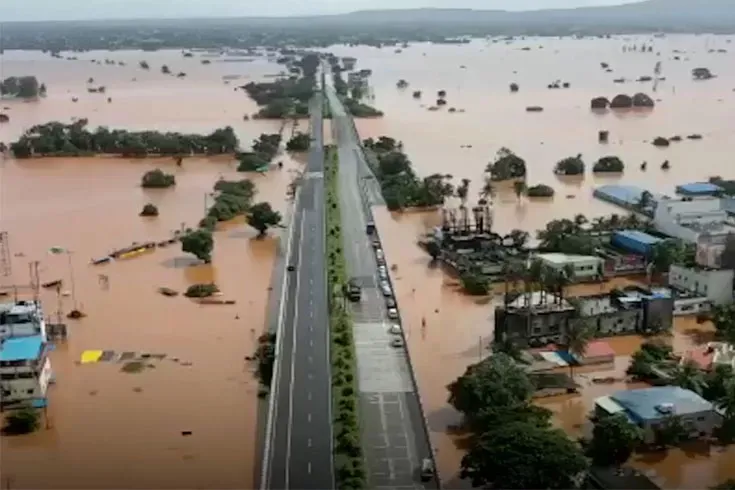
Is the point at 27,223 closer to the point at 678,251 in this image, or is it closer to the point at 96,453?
the point at 96,453

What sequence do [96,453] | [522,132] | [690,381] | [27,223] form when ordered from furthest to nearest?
[522,132] < [27,223] < [690,381] < [96,453]

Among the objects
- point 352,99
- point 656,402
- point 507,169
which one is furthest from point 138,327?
point 352,99

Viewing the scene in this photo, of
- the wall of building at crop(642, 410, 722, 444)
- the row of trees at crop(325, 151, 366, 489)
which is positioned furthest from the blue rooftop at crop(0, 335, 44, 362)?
the wall of building at crop(642, 410, 722, 444)

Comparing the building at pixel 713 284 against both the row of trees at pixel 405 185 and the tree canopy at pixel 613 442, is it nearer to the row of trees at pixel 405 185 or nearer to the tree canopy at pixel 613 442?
the tree canopy at pixel 613 442

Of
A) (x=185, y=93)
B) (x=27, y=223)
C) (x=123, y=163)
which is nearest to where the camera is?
(x=27, y=223)

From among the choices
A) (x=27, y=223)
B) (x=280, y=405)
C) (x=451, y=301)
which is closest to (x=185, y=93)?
(x=27, y=223)

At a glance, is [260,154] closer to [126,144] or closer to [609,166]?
[126,144]
